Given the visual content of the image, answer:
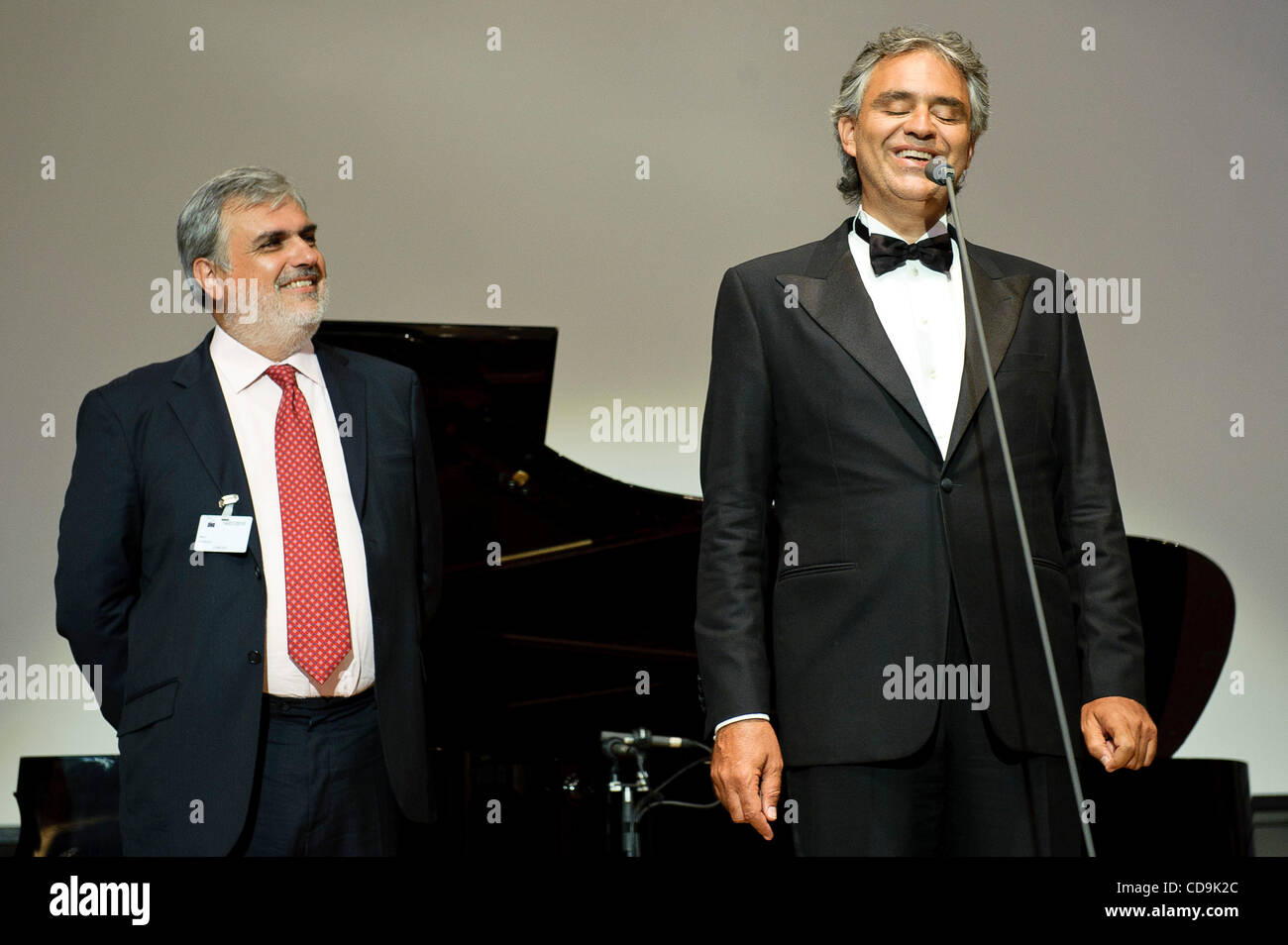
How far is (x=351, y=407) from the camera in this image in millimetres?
2492

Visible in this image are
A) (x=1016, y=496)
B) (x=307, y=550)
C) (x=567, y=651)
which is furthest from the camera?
(x=567, y=651)

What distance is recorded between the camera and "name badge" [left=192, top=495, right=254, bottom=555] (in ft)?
7.39

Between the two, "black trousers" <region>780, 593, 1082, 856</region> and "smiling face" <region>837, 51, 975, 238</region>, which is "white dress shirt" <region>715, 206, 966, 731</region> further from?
"black trousers" <region>780, 593, 1082, 856</region>

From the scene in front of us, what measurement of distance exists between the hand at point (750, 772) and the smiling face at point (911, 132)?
0.76m

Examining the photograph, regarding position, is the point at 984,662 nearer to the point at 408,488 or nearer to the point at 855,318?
the point at 855,318

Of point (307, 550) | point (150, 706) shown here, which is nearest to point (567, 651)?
point (307, 550)

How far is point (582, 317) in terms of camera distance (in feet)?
16.4

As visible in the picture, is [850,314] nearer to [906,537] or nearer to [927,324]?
[927,324]

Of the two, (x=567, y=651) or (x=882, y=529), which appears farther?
(x=567, y=651)

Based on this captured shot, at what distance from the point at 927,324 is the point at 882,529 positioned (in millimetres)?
313

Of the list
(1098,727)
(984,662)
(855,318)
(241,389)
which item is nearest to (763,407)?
(855,318)
